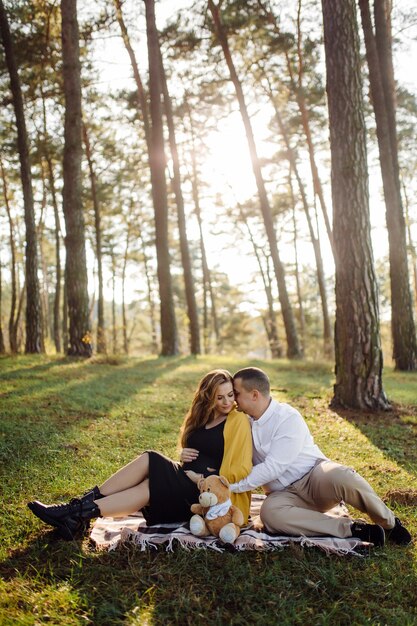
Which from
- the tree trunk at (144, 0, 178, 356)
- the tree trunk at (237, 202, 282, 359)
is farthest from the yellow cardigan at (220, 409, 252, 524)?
the tree trunk at (237, 202, 282, 359)

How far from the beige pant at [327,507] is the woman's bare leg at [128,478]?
1011 mm

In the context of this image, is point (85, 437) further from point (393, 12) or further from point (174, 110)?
point (174, 110)

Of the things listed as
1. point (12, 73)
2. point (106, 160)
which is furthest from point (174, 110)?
point (12, 73)

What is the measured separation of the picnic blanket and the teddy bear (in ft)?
0.23

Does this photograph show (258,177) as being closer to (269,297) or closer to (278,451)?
(269,297)

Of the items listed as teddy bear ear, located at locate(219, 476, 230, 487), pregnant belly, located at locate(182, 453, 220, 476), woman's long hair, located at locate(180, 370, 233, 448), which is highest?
woman's long hair, located at locate(180, 370, 233, 448)

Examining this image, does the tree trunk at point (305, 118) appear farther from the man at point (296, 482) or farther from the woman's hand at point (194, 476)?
the woman's hand at point (194, 476)

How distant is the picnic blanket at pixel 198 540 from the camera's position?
3643mm

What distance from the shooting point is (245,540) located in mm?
3736

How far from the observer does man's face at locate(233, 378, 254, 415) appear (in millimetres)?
4152

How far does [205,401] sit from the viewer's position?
420 cm

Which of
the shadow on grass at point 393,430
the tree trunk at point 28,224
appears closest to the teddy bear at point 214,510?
the shadow on grass at point 393,430

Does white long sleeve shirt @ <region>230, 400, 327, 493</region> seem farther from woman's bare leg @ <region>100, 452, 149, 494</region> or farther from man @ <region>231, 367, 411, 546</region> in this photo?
woman's bare leg @ <region>100, 452, 149, 494</region>

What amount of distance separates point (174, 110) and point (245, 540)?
1900 cm
